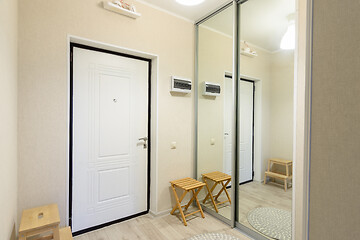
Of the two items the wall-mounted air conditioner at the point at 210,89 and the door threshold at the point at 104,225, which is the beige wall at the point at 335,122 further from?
the door threshold at the point at 104,225

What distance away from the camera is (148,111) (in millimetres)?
2727

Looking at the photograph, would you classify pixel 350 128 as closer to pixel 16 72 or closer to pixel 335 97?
pixel 335 97

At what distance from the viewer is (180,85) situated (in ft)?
9.15

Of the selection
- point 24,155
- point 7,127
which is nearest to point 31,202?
point 24,155

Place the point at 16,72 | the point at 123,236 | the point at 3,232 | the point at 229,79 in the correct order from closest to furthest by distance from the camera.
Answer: the point at 3,232, the point at 16,72, the point at 123,236, the point at 229,79

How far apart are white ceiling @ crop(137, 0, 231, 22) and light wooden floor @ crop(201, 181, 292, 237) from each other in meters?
2.27

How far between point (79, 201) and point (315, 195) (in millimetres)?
2292

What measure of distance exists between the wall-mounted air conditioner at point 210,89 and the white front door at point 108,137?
82 centimetres

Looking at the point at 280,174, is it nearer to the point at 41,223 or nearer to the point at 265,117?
the point at 265,117

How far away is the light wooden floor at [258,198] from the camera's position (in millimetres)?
1935

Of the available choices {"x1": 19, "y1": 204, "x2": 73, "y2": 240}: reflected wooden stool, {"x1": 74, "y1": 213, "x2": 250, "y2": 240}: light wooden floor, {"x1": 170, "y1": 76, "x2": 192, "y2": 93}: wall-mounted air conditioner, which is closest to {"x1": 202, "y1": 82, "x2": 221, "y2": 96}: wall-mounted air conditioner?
{"x1": 170, "y1": 76, "x2": 192, "y2": 93}: wall-mounted air conditioner

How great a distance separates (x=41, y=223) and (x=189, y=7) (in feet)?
9.25

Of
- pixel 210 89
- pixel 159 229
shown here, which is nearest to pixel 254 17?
pixel 210 89

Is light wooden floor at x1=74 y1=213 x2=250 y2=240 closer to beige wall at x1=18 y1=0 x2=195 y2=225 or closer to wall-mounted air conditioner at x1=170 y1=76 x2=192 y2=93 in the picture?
beige wall at x1=18 y1=0 x2=195 y2=225
